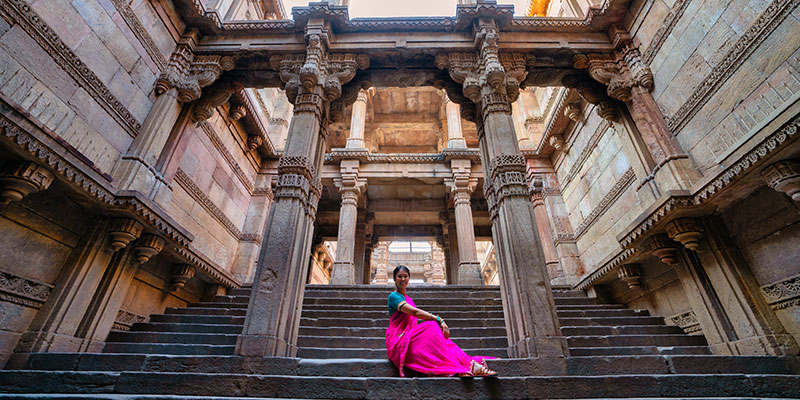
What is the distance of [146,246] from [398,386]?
13.1ft

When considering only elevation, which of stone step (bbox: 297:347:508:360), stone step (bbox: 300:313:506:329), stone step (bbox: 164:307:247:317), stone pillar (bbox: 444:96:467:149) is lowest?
stone step (bbox: 297:347:508:360)

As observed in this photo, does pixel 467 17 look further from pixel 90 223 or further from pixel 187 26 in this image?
pixel 90 223

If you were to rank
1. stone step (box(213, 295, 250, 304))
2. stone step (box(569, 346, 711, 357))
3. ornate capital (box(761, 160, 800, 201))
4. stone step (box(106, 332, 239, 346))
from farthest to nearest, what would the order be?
stone step (box(213, 295, 250, 304)), stone step (box(106, 332, 239, 346)), stone step (box(569, 346, 711, 357)), ornate capital (box(761, 160, 800, 201))

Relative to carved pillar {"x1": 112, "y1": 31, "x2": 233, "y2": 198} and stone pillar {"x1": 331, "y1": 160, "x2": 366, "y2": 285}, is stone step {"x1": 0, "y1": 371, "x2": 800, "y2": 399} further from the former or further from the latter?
stone pillar {"x1": 331, "y1": 160, "x2": 366, "y2": 285}

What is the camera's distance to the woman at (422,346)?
2713 millimetres

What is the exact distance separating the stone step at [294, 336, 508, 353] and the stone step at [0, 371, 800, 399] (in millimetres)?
1516

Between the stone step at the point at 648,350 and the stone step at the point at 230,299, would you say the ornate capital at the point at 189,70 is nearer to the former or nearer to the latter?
the stone step at the point at 230,299

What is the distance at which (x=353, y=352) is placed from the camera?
3.88 metres

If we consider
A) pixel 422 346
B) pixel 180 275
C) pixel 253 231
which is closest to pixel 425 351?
pixel 422 346

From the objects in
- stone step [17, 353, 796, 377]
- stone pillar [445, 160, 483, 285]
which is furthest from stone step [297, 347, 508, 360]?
stone pillar [445, 160, 483, 285]

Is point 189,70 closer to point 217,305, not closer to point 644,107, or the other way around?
point 217,305

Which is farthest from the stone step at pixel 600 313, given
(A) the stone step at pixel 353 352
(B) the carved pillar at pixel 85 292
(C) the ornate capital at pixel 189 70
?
(C) the ornate capital at pixel 189 70

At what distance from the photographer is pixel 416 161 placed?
10602 mm

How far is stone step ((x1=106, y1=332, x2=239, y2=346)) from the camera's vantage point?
4.33m
